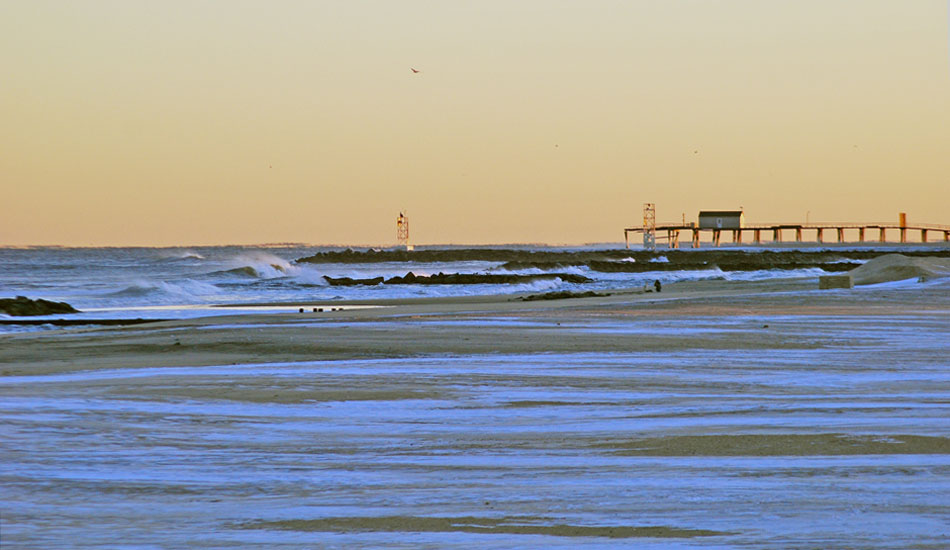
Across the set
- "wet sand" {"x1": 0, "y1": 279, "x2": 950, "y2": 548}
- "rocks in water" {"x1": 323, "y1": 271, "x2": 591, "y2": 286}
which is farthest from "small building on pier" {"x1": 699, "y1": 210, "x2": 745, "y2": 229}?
"wet sand" {"x1": 0, "y1": 279, "x2": 950, "y2": 548}

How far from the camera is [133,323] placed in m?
20.8

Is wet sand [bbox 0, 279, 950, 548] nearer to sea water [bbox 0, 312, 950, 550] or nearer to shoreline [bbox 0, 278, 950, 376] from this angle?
sea water [bbox 0, 312, 950, 550]

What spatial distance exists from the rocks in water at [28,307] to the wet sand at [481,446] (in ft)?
36.3

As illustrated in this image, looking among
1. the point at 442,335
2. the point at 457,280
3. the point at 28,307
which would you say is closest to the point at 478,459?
the point at 442,335

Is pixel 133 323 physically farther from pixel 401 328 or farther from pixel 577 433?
pixel 577 433

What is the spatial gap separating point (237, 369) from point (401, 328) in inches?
235

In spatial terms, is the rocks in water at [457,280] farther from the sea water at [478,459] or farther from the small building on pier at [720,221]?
the small building on pier at [720,221]

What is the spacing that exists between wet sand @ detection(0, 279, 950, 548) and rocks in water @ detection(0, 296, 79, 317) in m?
11.1

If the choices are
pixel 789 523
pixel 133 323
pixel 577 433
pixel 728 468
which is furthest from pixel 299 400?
pixel 133 323

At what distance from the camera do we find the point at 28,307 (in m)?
23.9

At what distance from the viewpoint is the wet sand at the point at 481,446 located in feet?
15.1

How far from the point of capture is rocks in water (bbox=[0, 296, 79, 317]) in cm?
2327

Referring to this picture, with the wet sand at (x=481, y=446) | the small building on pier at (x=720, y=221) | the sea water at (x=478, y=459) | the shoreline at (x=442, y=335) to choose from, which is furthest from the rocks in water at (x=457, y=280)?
the small building on pier at (x=720, y=221)

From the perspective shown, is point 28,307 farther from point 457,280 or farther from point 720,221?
point 720,221
